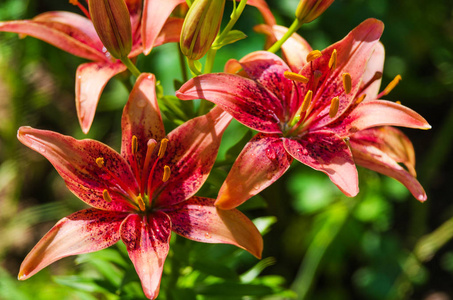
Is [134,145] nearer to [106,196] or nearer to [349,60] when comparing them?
[106,196]

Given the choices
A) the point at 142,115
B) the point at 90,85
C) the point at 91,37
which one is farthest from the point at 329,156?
the point at 91,37

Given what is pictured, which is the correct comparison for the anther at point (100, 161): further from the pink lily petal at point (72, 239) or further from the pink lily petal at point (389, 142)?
the pink lily petal at point (389, 142)

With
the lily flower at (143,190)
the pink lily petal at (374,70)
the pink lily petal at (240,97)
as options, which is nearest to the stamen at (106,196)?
the lily flower at (143,190)

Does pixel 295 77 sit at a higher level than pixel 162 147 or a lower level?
higher

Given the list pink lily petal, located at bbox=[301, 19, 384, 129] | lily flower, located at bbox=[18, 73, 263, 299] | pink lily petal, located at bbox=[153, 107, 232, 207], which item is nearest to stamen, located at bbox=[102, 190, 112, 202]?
lily flower, located at bbox=[18, 73, 263, 299]

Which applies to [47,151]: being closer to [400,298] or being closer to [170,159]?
[170,159]

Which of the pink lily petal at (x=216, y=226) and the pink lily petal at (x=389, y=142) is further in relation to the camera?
the pink lily petal at (x=389, y=142)

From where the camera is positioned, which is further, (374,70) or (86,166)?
(374,70)
